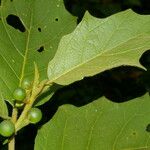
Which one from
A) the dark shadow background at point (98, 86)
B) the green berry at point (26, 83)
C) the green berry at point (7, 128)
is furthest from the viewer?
the dark shadow background at point (98, 86)

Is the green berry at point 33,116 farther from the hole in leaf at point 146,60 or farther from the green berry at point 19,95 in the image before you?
the hole in leaf at point 146,60

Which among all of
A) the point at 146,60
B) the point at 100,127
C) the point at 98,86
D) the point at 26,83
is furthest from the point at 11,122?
the point at 98,86

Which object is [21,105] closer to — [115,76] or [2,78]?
[2,78]

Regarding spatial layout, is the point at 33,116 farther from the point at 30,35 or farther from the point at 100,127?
the point at 30,35

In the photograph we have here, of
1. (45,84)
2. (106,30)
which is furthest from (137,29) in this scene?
(45,84)

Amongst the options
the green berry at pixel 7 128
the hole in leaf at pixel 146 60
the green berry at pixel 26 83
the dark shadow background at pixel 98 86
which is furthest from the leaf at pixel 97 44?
the hole in leaf at pixel 146 60

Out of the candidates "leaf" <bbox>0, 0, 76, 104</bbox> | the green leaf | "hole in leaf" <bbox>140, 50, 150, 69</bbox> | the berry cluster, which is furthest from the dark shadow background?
the berry cluster

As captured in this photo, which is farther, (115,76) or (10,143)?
(115,76)
